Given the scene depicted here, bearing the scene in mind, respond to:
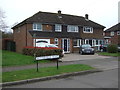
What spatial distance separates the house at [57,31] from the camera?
2872 centimetres

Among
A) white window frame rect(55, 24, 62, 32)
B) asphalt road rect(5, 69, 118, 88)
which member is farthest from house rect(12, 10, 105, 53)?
asphalt road rect(5, 69, 118, 88)

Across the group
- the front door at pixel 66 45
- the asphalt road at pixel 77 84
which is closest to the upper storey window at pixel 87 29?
the front door at pixel 66 45

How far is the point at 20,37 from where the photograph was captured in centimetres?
3238

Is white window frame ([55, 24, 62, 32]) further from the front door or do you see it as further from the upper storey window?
the upper storey window

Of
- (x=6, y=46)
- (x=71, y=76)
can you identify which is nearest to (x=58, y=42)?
(x=6, y=46)


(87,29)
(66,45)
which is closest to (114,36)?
(87,29)

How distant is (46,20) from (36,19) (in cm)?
183

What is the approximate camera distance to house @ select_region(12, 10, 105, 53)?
28.7 metres

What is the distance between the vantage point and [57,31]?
31.4 meters

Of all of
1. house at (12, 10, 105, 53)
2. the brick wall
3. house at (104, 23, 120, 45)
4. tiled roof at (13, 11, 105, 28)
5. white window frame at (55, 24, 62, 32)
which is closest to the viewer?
house at (12, 10, 105, 53)

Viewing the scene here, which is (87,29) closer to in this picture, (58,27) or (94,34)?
(94,34)

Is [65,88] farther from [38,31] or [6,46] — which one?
[6,46]

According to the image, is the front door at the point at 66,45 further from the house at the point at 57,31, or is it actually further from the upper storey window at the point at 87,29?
the upper storey window at the point at 87,29

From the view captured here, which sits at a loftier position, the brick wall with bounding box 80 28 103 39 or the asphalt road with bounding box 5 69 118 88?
the brick wall with bounding box 80 28 103 39
